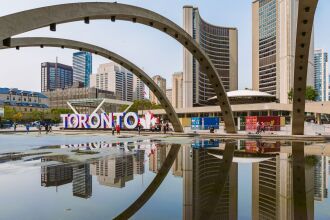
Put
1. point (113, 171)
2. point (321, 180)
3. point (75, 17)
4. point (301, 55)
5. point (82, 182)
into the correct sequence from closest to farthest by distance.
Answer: point (82, 182)
point (321, 180)
point (113, 171)
point (75, 17)
point (301, 55)

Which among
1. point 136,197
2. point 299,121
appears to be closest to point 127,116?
point 299,121

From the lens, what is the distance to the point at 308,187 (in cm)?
834

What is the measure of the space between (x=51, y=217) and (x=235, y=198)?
452 cm

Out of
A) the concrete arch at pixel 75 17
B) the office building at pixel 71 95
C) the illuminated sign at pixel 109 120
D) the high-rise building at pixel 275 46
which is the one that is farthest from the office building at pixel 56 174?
the office building at pixel 71 95

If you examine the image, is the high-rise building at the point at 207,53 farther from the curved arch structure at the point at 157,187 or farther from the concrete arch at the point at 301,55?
the curved arch structure at the point at 157,187

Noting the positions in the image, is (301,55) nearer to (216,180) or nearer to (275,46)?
(216,180)

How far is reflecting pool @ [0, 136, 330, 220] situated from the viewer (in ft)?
20.3

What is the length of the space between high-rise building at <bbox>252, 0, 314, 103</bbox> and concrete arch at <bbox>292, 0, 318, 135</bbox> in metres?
104

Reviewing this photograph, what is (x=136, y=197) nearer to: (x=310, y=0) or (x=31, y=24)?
(x=31, y=24)

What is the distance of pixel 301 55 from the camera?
22594mm

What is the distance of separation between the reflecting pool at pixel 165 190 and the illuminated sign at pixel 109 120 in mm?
32798

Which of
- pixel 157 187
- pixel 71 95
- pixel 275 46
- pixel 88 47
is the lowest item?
pixel 157 187

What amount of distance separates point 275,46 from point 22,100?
126 m

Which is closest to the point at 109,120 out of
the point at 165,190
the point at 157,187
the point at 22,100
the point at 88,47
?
the point at 88,47
